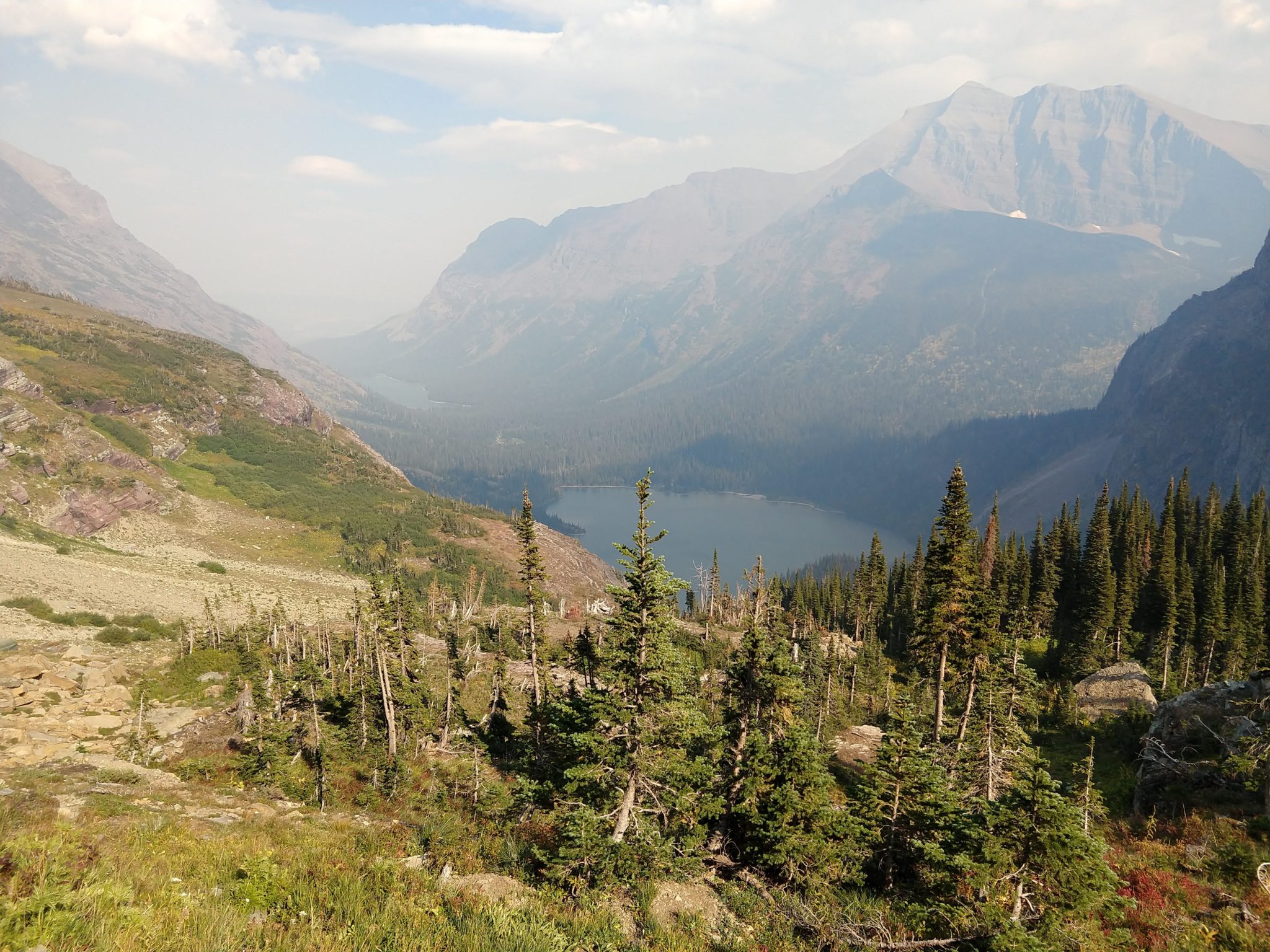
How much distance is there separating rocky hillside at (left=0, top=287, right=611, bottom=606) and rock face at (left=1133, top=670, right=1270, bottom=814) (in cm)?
6993

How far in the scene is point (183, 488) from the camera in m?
129

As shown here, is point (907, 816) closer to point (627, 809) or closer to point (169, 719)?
point (627, 809)

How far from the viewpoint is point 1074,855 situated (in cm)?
1514

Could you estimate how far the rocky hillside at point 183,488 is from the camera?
96.9 meters

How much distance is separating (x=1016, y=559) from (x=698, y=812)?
325ft

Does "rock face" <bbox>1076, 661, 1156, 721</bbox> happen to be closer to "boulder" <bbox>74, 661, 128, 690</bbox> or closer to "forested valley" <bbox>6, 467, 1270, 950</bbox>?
"forested valley" <bbox>6, 467, 1270, 950</bbox>

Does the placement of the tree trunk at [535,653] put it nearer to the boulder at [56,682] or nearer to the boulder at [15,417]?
the boulder at [56,682]

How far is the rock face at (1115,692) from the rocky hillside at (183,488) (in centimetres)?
5798

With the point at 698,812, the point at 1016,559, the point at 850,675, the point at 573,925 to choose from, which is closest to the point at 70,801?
the point at 573,925

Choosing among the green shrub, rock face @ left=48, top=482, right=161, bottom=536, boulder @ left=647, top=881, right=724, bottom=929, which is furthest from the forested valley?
rock face @ left=48, top=482, right=161, bottom=536

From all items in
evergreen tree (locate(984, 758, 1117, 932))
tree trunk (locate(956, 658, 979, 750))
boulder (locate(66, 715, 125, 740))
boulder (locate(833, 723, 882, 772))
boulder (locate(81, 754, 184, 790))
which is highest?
evergreen tree (locate(984, 758, 1117, 932))

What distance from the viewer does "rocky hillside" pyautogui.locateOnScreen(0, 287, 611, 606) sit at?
96.9m

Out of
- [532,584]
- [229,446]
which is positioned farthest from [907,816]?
[229,446]

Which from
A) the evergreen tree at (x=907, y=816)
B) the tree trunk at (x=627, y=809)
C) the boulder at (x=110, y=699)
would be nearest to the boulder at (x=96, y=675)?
the boulder at (x=110, y=699)
